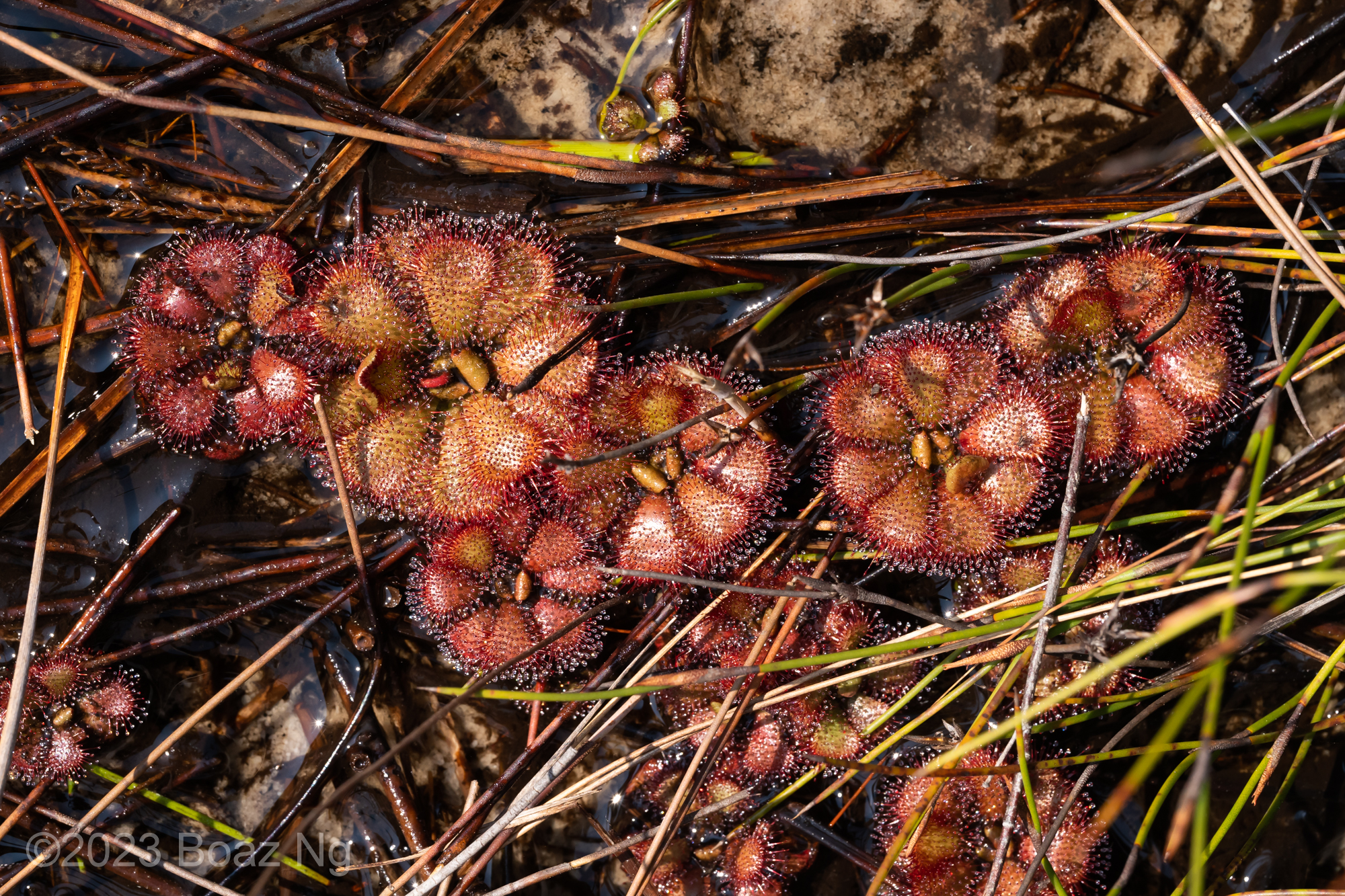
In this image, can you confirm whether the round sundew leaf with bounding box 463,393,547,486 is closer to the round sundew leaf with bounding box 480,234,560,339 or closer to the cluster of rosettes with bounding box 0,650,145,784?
the round sundew leaf with bounding box 480,234,560,339

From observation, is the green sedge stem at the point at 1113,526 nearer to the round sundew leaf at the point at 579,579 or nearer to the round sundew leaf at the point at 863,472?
the round sundew leaf at the point at 863,472

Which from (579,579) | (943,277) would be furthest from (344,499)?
(943,277)

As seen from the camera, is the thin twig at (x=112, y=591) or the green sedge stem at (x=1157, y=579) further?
the thin twig at (x=112, y=591)

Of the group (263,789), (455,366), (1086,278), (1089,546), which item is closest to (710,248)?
(455,366)

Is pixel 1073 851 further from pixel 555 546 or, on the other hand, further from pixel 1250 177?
pixel 1250 177

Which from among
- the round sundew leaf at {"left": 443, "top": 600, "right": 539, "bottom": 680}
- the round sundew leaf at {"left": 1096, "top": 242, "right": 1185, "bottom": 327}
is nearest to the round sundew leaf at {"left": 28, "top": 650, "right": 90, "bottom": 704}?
the round sundew leaf at {"left": 443, "top": 600, "right": 539, "bottom": 680}

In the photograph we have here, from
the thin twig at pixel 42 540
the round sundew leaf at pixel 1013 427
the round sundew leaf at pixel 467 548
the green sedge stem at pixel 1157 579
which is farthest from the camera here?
the round sundew leaf at pixel 467 548

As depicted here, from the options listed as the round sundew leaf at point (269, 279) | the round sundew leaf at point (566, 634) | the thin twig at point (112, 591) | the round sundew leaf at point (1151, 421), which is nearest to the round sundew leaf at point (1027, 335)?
the round sundew leaf at point (1151, 421)

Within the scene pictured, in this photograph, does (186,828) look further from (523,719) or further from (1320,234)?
(1320,234)
